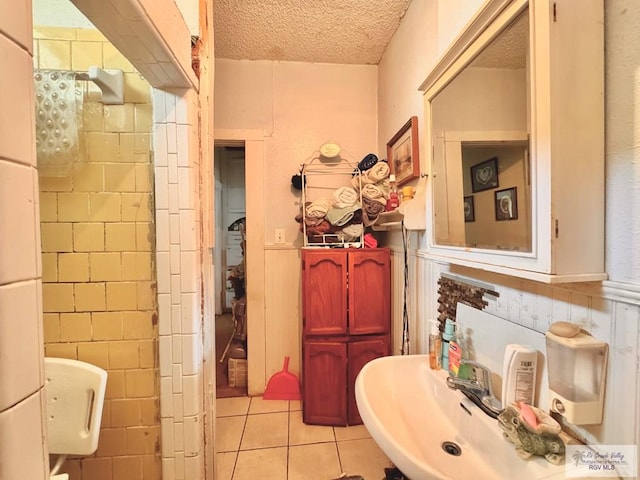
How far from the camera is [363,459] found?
1514 mm

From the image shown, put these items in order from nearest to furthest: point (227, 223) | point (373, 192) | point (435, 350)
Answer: point (435, 350) → point (373, 192) → point (227, 223)

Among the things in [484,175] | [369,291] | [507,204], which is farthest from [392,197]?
[507,204]

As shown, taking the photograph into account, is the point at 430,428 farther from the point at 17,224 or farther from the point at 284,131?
the point at 284,131

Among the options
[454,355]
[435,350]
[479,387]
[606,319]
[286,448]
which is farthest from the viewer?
[286,448]

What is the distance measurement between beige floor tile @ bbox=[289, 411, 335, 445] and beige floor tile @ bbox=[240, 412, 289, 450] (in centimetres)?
4

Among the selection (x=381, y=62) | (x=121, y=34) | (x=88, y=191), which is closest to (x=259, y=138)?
(x=381, y=62)

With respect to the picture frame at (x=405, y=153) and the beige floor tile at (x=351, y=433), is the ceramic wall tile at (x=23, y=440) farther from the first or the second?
the beige floor tile at (x=351, y=433)

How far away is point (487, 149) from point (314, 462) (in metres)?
1.67

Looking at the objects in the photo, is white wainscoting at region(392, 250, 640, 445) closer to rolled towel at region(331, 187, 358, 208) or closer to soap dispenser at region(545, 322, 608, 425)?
soap dispenser at region(545, 322, 608, 425)

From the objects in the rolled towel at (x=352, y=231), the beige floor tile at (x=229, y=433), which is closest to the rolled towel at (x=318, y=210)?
the rolled towel at (x=352, y=231)

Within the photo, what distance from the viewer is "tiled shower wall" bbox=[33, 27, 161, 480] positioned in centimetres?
104

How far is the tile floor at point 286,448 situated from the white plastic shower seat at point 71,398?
0.76m

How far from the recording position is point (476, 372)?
3.06 ft

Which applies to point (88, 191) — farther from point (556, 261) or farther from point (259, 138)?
point (556, 261)
